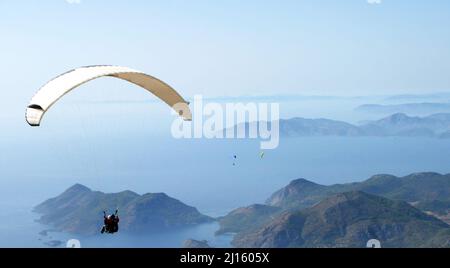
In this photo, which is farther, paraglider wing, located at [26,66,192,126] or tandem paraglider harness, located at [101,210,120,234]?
tandem paraglider harness, located at [101,210,120,234]

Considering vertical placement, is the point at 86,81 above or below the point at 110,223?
above

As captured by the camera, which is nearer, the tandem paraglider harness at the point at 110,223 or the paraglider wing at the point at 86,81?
the paraglider wing at the point at 86,81

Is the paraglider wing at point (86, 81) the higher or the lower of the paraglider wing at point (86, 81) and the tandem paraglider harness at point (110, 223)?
the higher

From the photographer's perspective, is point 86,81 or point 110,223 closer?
point 86,81

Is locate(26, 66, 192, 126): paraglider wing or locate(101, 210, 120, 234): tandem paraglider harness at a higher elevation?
locate(26, 66, 192, 126): paraglider wing
